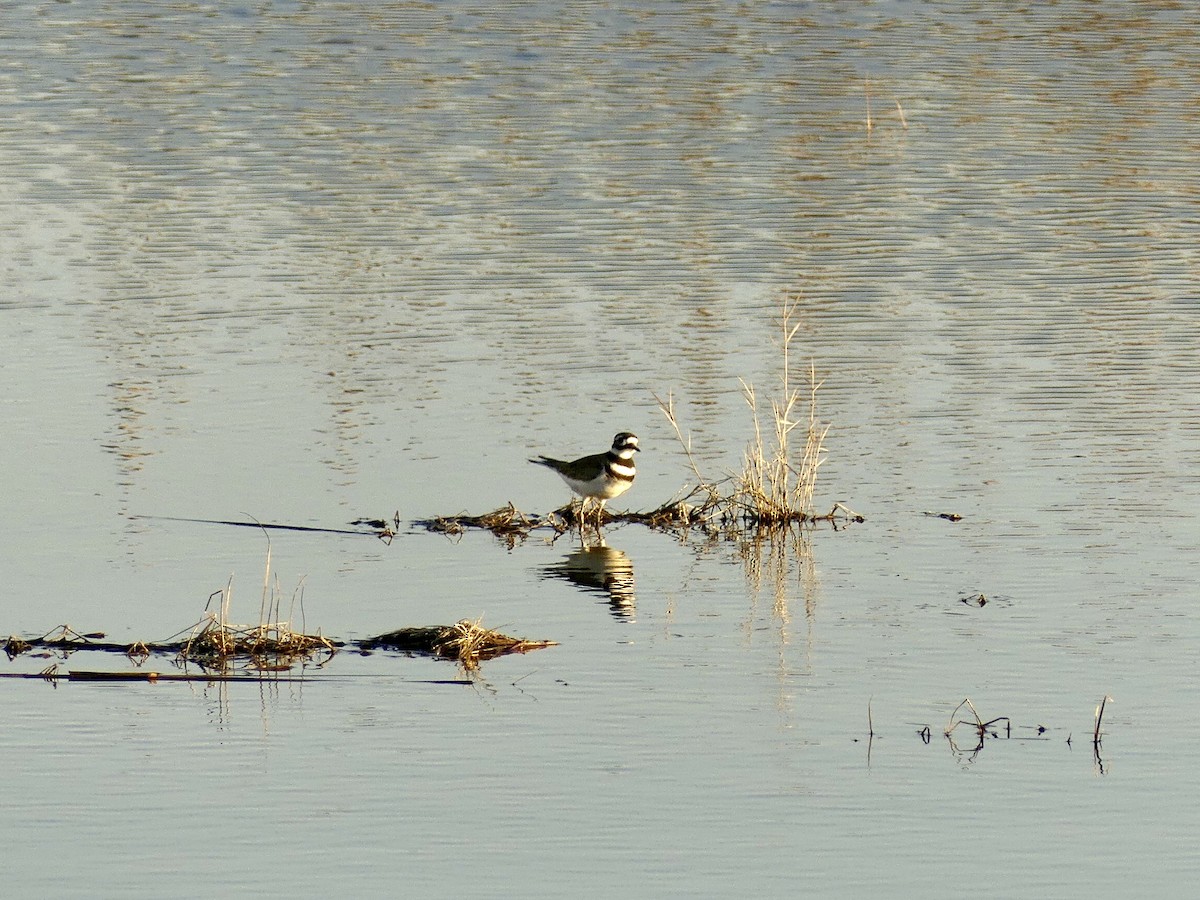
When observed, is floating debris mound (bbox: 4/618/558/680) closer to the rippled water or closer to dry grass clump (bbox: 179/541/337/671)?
dry grass clump (bbox: 179/541/337/671)

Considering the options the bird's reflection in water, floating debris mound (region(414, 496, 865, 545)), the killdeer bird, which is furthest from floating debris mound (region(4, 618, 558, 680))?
the killdeer bird

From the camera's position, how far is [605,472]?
15320 millimetres

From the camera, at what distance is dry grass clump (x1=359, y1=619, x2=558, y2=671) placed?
12.3 m

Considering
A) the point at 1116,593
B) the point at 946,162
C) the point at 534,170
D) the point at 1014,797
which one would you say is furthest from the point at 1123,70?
the point at 1014,797

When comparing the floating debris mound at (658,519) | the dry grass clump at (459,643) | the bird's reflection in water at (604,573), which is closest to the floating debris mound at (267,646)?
the dry grass clump at (459,643)

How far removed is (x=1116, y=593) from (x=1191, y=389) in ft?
20.0

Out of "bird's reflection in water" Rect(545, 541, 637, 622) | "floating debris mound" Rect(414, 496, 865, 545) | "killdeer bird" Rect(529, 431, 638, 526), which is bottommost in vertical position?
"bird's reflection in water" Rect(545, 541, 637, 622)

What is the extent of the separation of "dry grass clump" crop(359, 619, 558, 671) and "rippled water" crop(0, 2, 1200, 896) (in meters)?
0.15

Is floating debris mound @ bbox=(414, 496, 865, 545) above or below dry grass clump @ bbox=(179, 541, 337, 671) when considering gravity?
above

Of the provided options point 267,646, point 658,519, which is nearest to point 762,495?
point 658,519

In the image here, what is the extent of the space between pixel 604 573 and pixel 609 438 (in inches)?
124

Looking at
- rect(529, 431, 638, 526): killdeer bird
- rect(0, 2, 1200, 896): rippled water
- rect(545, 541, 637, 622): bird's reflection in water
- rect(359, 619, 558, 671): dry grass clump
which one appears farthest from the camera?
rect(529, 431, 638, 526): killdeer bird

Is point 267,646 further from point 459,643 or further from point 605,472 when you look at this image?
Answer: point 605,472

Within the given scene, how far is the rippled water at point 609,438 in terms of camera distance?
33.0ft
